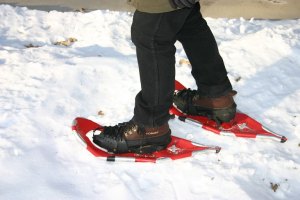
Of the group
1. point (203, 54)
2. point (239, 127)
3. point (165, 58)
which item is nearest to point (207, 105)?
point (239, 127)

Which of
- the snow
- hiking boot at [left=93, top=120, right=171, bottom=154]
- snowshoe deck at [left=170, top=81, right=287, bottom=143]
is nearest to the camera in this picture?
the snow

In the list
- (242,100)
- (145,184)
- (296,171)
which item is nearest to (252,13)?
(242,100)

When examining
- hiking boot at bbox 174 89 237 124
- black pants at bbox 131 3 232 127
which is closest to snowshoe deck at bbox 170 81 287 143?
hiking boot at bbox 174 89 237 124

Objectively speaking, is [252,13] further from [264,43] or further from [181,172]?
[181,172]

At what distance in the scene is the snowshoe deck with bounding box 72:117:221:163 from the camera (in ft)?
8.03

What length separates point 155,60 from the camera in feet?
7.08

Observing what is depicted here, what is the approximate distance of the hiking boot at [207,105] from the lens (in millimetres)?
2713

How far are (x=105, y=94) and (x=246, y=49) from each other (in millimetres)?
1504

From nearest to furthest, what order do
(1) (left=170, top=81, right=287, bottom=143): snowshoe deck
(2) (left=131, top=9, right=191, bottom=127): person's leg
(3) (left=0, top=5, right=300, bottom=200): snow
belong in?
(2) (left=131, top=9, right=191, bottom=127): person's leg → (3) (left=0, top=5, right=300, bottom=200): snow → (1) (left=170, top=81, right=287, bottom=143): snowshoe deck

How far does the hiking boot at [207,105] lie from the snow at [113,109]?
125mm

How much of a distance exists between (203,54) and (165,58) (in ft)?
1.47

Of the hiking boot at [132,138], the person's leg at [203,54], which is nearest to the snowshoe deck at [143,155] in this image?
the hiking boot at [132,138]

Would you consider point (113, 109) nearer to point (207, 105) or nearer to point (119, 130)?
point (119, 130)

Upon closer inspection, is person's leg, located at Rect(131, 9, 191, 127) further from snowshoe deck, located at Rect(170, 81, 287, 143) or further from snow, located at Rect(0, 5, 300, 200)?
snowshoe deck, located at Rect(170, 81, 287, 143)
